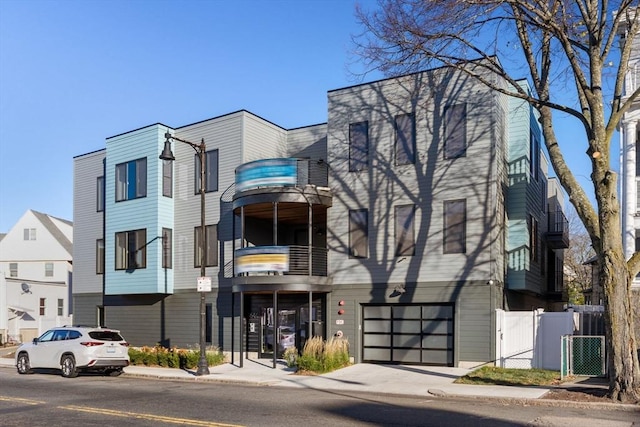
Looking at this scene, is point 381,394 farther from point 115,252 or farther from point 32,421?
point 115,252

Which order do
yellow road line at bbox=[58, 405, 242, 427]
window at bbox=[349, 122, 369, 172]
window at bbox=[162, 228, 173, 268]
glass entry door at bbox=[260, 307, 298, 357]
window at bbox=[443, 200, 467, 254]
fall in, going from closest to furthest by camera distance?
yellow road line at bbox=[58, 405, 242, 427], window at bbox=[443, 200, 467, 254], window at bbox=[349, 122, 369, 172], glass entry door at bbox=[260, 307, 298, 357], window at bbox=[162, 228, 173, 268]

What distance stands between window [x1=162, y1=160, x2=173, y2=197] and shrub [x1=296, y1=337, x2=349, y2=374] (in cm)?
1037

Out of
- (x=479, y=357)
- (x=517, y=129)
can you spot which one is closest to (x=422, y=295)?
(x=479, y=357)

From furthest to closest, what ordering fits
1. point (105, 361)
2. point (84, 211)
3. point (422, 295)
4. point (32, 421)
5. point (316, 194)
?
point (84, 211)
point (316, 194)
point (422, 295)
point (105, 361)
point (32, 421)

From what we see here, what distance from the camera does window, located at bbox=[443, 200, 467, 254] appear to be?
20688 millimetres

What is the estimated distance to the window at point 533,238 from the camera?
2295cm

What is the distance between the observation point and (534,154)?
24.4 metres

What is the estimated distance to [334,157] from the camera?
2347 cm

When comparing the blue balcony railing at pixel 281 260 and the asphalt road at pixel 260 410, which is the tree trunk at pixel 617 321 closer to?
the asphalt road at pixel 260 410

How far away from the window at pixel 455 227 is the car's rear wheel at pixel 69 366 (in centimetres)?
1219

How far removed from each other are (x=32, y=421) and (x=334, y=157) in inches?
574

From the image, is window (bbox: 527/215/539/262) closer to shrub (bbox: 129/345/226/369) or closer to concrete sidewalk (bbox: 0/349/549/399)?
concrete sidewalk (bbox: 0/349/549/399)

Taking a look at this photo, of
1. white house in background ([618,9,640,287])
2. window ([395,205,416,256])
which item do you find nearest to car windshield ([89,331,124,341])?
window ([395,205,416,256])

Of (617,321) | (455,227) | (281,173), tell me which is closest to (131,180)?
(281,173)
